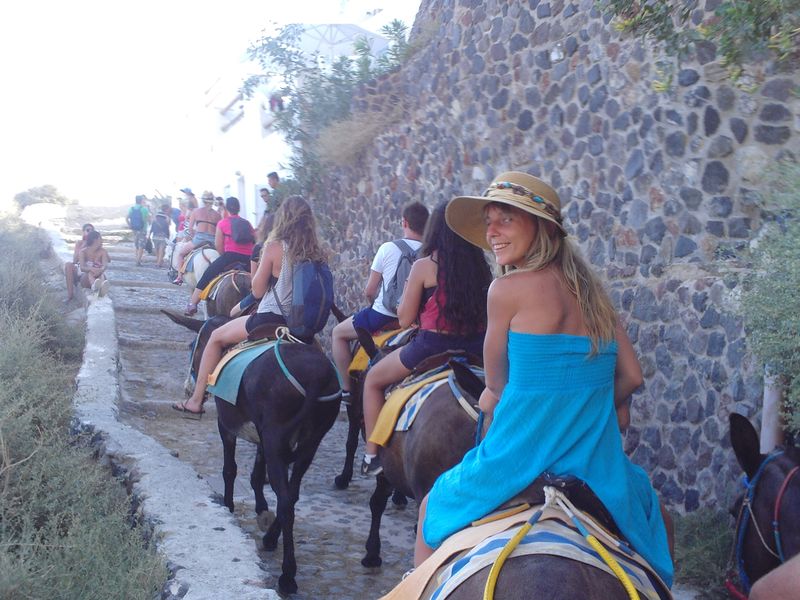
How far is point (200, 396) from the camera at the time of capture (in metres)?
7.70

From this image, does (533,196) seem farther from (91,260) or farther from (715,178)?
(91,260)

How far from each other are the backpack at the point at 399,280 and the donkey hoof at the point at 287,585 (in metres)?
2.75

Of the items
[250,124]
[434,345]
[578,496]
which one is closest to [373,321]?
[434,345]

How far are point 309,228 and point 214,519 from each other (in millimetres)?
2638

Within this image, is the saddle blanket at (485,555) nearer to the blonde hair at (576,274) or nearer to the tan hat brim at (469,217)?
the blonde hair at (576,274)

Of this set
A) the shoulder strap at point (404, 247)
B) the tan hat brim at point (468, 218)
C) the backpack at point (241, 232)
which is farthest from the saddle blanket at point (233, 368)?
the backpack at point (241, 232)

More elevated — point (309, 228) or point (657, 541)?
point (309, 228)

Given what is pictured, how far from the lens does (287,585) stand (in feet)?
20.2

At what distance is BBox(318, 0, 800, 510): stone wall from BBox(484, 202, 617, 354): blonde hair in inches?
149

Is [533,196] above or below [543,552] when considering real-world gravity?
above

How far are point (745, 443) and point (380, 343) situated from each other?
13.3 feet

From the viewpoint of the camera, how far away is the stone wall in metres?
6.76

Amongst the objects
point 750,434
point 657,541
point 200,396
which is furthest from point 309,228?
point 657,541

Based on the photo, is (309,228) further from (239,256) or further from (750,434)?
(239,256)
